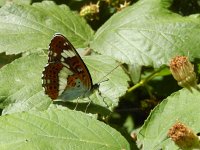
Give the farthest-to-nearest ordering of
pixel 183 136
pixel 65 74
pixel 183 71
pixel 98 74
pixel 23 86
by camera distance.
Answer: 1. pixel 65 74
2. pixel 98 74
3. pixel 23 86
4. pixel 183 71
5. pixel 183 136

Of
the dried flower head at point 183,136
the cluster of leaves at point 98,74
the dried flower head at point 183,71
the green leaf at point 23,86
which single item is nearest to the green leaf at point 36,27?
the cluster of leaves at point 98,74

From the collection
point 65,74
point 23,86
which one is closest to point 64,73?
point 65,74

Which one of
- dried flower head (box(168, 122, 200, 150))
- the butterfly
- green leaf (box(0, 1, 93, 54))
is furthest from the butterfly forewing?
dried flower head (box(168, 122, 200, 150))

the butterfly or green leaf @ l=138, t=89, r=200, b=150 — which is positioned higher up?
green leaf @ l=138, t=89, r=200, b=150

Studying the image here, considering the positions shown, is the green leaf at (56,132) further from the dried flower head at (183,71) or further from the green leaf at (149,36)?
the green leaf at (149,36)

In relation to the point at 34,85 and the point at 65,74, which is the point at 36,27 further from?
the point at 34,85

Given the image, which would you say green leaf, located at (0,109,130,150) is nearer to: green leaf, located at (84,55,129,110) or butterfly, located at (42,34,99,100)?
green leaf, located at (84,55,129,110)
